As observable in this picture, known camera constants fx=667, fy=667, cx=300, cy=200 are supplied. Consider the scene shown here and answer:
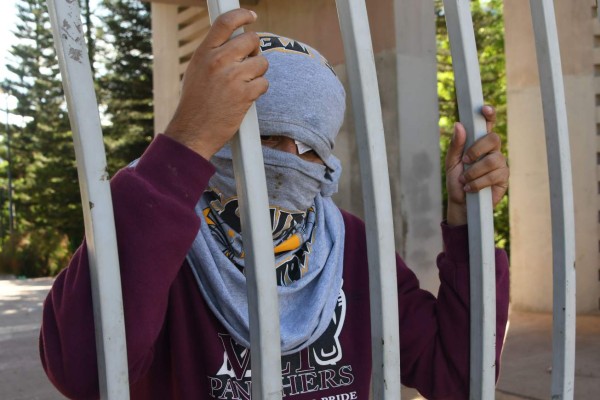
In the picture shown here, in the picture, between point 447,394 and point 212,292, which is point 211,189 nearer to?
point 212,292

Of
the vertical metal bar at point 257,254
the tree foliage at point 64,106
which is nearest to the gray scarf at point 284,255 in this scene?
the vertical metal bar at point 257,254

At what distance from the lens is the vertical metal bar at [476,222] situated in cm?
122

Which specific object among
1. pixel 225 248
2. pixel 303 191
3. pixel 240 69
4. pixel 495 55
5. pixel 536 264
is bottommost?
pixel 536 264

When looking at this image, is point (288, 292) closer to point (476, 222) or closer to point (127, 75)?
point (476, 222)

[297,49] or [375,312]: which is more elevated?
[297,49]

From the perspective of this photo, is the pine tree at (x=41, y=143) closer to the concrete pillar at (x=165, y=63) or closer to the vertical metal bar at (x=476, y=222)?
the concrete pillar at (x=165, y=63)

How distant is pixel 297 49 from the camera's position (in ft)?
5.06

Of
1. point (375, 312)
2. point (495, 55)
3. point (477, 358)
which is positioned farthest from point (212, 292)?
point (495, 55)

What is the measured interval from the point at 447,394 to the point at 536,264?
Result: 18.4 ft

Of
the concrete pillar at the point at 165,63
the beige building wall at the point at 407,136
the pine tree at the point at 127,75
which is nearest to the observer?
the beige building wall at the point at 407,136

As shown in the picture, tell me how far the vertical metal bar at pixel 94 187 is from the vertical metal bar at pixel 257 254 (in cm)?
19

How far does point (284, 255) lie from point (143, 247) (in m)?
0.56

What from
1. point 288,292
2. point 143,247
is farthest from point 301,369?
point 143,247

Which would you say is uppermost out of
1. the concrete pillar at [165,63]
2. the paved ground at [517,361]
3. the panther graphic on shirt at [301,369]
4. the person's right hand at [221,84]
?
the concrete pillar at [165,63]
